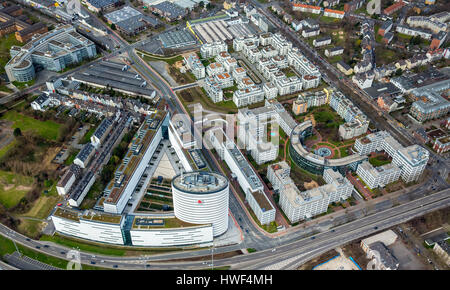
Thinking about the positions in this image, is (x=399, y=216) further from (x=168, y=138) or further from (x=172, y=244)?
(x=168, y=138)

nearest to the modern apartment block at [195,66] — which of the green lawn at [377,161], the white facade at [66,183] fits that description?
the white facade at [66,183]

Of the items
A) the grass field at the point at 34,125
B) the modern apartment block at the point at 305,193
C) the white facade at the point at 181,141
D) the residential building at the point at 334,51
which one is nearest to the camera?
the modern apartment block at the point at 305,193

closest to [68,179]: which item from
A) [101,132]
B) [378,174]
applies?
[101,132]

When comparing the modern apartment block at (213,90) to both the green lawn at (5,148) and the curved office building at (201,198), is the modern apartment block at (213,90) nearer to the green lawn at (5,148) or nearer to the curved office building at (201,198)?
the curved office building at (201,198)

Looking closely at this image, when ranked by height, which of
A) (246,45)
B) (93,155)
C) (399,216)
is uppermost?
(246,45)

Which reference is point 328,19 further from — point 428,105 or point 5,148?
point 5,148

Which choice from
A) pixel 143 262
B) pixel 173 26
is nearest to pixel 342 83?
pixel 173 26
